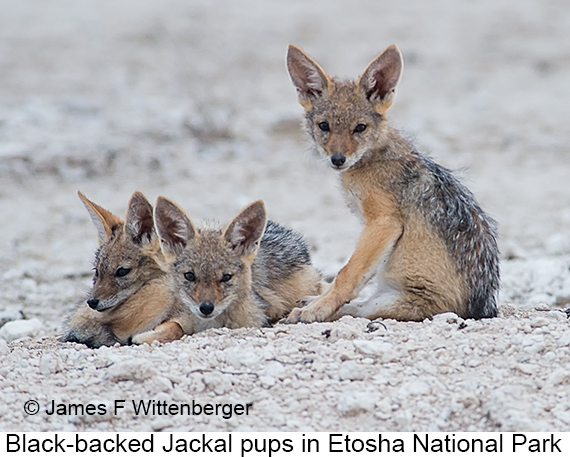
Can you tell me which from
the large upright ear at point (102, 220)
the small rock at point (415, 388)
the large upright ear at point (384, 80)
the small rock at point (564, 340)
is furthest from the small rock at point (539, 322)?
the large upright ear at point (102, 220)

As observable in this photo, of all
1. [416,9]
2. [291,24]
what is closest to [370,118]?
[291,24]

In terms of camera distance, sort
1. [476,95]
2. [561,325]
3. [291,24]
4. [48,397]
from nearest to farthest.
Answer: [48,397], [561,325], [476,95], [291,24]

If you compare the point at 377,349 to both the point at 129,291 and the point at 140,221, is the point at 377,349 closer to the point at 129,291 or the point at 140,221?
the point at 129,291

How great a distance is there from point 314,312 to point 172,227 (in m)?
1.21

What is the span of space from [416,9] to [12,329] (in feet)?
50.8

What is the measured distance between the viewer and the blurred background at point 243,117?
10539 millimetres

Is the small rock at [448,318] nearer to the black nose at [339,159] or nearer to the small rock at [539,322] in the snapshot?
the small rock at [539,322]

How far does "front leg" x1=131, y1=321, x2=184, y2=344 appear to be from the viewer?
621 cm

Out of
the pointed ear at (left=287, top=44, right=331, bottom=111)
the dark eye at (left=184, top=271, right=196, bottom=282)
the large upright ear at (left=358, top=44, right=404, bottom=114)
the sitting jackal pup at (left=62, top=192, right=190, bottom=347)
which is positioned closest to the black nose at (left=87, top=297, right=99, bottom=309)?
the sitting jackal pup at (left=62, top=192, right=190, bottom=347)

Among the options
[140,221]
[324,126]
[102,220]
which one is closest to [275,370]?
[140,221]

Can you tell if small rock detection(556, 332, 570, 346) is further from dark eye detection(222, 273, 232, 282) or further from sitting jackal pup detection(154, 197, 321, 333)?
dark eye detection(222, 273, 232, 282)

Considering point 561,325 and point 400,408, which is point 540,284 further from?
point 400,408

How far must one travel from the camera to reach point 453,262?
659cm

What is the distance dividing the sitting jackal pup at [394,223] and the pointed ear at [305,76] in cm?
9
